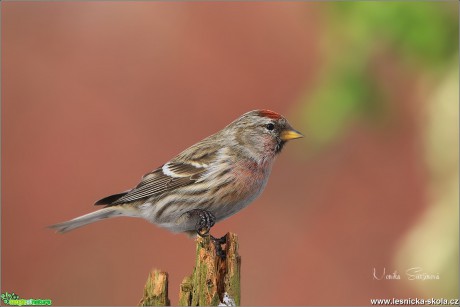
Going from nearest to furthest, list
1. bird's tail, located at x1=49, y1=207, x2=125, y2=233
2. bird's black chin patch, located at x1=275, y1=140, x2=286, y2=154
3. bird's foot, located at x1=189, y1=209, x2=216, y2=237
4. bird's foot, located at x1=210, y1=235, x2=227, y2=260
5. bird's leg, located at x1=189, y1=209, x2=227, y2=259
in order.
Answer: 1. bird's foot, located at x1=210, y1=235, x2=227, y2=260
2. bird's leg, located at x1=189, y1=209, x2=227, y2=259
3. bird's foot, located at x1=189, y1=209, x2=216, y2=237
4. bird's tail, located at x1=49, y1=207, x2=125, y2=233
5. bird's black chin patch, located at x1=275, y1=140, x2=286, y2=154

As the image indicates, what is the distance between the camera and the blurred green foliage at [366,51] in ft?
11.7

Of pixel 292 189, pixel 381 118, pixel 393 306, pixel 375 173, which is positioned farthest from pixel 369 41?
pixel 375 173

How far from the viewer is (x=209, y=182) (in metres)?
3.58

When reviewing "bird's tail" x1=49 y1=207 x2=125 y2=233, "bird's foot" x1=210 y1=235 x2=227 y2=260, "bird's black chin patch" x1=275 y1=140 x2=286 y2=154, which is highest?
"bird's black chin patch" x1=275 y1=140 x2=286 y2=154

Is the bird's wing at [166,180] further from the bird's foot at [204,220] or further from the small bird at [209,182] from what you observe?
the bird's foot at [204,220]

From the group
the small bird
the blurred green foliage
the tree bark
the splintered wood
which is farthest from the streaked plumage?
the tree bark

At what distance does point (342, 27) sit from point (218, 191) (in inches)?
43.0

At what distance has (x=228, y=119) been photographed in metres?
6.69

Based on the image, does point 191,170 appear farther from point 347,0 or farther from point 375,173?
point 375,173

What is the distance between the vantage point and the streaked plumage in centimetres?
352

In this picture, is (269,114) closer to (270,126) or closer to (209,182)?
(270,126)

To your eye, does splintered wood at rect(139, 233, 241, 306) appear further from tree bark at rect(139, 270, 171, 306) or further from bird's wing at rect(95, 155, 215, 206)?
bird's wing at rect(95, 155, 215, 206)

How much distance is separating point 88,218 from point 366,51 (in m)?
1.71

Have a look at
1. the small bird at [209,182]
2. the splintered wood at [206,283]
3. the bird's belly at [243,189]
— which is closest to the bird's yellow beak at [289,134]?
the small bird at [209,182]
